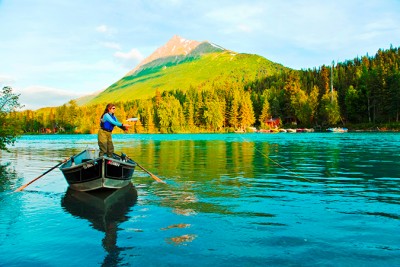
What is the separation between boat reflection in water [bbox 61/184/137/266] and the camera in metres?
9.98

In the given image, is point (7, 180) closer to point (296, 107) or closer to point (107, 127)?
point (107, 127)

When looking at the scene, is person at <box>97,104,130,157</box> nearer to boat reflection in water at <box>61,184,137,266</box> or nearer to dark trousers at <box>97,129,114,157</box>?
dark trousers at <box>97,129,114,157</box>

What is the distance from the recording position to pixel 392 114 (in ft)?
393

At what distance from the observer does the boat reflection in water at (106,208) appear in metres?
9.98

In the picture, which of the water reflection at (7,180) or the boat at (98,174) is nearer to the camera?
the boat at (98,174)

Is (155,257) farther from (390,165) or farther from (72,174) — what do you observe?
(390,165)

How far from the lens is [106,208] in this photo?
47.2 ft

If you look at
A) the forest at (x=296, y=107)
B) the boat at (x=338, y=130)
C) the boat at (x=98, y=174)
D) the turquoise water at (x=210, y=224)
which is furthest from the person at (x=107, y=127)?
the boat at (x=338, y=130)

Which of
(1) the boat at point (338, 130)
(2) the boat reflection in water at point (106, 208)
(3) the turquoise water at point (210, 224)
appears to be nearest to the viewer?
(3) the turquoise water at point (210, 224)

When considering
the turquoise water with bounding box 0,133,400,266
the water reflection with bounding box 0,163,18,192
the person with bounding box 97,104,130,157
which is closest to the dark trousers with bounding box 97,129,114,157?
the person with bounding box 97,104,130,157

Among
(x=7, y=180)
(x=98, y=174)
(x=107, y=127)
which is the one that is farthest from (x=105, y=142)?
(x=7, y=180)

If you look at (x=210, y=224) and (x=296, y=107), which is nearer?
(x=210, y=224)

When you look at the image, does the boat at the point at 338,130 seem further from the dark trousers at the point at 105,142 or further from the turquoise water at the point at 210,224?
the dark trousers at the point at 105,142

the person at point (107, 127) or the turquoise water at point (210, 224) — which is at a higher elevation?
the person at point (107, 127)
